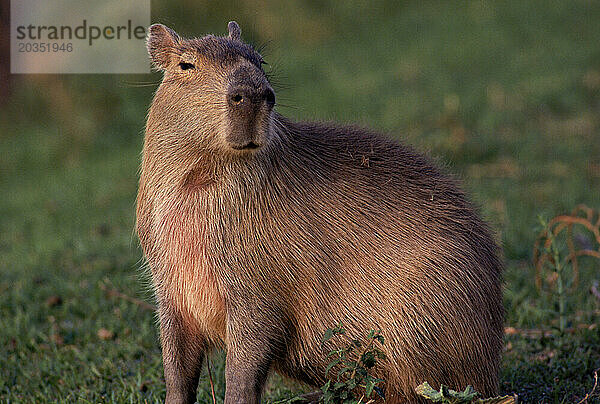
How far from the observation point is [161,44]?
3.04m

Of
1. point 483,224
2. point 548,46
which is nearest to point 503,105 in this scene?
point 548,46

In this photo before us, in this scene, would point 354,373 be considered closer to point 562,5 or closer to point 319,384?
point 319,384

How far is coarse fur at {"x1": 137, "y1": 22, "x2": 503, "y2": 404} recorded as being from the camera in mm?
2793

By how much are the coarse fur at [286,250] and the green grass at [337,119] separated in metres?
0.37

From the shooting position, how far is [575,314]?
4.12 metres

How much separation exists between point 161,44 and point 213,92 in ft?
1.47

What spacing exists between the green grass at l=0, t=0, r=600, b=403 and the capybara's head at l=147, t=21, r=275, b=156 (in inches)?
13.9

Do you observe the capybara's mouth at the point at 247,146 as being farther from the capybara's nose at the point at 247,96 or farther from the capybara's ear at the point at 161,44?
the capybara's ear at the point at 161,44

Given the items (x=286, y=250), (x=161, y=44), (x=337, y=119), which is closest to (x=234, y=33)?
(x=161, y=44)

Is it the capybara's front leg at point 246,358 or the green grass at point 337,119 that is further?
the green grass at point 337,119

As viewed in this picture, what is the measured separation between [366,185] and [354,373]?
0.71 metres

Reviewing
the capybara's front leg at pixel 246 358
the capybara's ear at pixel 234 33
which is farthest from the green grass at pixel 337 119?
the capybara's front leg at pixel 246 358

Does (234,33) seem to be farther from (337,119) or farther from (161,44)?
(337,119)

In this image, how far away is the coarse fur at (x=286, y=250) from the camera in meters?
2.79
